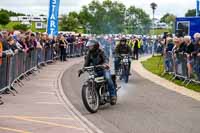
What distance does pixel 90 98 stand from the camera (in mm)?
13758

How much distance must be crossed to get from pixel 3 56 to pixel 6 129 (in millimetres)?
5852

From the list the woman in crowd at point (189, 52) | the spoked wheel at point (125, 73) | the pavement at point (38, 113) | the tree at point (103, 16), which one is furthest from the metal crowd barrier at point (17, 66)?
the tree at point (103, 16)

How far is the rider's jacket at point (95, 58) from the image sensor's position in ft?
48.0

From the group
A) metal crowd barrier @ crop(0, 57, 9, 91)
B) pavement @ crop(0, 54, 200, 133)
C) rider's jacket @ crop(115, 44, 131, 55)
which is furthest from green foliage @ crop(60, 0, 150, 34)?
metal crowd barrier @ crop(0, 57, 9, 91)

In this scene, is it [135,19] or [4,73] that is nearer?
[4,73]

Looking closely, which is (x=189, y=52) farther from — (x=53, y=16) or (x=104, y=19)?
(x=104, y=19)

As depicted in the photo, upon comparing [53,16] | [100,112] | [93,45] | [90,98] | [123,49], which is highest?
[53,16]

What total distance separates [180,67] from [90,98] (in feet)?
30.4

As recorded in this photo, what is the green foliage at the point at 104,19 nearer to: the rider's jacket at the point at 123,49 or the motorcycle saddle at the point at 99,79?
the rider's jacket at the point at 123,49

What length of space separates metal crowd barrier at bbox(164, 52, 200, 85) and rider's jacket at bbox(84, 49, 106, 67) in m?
6.06

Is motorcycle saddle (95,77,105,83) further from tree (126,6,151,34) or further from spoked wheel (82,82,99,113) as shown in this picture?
tree (126,6,151,34)

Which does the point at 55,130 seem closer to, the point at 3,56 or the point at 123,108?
the point at 123,108

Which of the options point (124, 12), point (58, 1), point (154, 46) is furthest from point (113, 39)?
point (124, 12)

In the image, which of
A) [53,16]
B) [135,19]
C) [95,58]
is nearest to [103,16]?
[135,19]
